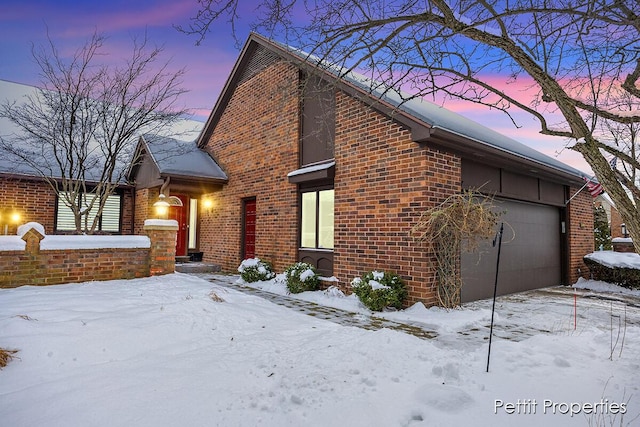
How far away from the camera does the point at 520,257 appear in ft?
28.6

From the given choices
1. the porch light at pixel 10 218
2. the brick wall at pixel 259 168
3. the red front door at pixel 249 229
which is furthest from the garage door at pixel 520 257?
the porch light at pixel 10 218

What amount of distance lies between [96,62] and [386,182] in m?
8.62

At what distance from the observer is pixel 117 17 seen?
28.1 ft

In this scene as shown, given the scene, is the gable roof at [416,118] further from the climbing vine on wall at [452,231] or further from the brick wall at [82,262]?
the brick wall at [82,262]

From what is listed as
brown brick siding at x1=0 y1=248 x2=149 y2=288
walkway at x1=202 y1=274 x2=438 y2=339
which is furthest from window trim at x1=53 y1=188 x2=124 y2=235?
walkway at x1=202 y1=274 x2=438 y2=339

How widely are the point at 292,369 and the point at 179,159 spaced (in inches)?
394

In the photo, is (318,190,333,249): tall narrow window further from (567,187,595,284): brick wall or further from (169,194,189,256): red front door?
(567,187,595,284): brick wall

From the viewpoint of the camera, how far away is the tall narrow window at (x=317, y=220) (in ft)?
26.8

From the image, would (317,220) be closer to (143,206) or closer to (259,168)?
(259,168)

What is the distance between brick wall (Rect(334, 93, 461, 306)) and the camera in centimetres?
613

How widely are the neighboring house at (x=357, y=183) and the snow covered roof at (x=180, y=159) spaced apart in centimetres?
45

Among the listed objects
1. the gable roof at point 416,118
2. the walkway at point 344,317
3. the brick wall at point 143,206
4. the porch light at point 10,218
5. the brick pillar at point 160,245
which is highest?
the gable roof at point 416,118

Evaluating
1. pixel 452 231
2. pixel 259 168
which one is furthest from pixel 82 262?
pixel 452 231

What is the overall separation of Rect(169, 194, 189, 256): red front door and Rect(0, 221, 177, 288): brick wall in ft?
12.4
